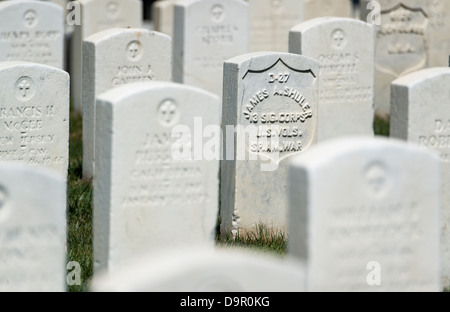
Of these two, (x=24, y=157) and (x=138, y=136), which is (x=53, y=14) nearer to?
(x=24, y=157)

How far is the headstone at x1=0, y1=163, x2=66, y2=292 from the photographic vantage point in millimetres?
4434

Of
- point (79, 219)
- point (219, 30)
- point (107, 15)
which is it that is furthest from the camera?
point (107, 15)

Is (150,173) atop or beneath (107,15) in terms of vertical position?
beneath

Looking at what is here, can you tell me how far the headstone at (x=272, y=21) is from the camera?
475 inches

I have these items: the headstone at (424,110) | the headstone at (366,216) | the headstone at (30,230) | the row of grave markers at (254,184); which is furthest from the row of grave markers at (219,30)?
the headstone at (30,230)

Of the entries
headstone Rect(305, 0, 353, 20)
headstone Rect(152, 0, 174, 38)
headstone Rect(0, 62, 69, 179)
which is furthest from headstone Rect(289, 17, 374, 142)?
headstone Rect(152, 0, 174, 38)

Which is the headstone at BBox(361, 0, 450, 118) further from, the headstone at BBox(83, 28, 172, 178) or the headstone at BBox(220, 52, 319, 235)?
the headstone at BBox(220, 52, 319, 235)

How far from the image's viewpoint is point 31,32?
9.38 m

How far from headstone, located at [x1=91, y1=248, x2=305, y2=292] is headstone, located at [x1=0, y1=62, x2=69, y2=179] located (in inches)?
106

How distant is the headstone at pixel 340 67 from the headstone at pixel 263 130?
1169mm

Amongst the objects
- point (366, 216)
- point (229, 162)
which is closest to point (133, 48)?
point (229, 162)

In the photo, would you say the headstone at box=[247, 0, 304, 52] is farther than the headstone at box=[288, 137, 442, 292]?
Yes

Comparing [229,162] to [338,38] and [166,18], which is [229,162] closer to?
[338,38]

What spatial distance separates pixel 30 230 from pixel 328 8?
29.3ft
